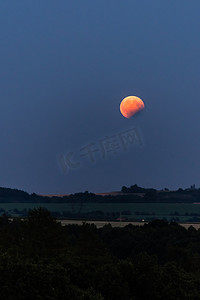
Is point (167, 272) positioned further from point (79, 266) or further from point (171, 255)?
point (171, 255)

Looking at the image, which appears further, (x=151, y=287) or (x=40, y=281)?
(x=151, y=287)

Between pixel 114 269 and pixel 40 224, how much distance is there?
33.3m

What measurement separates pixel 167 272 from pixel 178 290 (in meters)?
4.28

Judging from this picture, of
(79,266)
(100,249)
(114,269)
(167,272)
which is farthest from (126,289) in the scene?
(100,249)

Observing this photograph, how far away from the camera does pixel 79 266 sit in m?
59.5

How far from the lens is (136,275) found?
59469mm

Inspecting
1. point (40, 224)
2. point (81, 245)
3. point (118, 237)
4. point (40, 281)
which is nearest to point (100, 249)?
point (81, 245)

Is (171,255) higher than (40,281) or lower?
higher

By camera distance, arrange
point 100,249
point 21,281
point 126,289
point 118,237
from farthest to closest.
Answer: point 118,237, point 100,249, point 126,289, point 21,281

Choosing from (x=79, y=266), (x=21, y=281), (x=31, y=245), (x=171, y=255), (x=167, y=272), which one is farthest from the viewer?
(x=171, y=255)

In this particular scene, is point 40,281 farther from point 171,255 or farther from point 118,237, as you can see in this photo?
point 118,237

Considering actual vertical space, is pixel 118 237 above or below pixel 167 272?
above

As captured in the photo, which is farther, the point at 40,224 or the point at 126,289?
the point at 40,224

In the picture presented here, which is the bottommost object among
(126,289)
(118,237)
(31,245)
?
(126,289)
